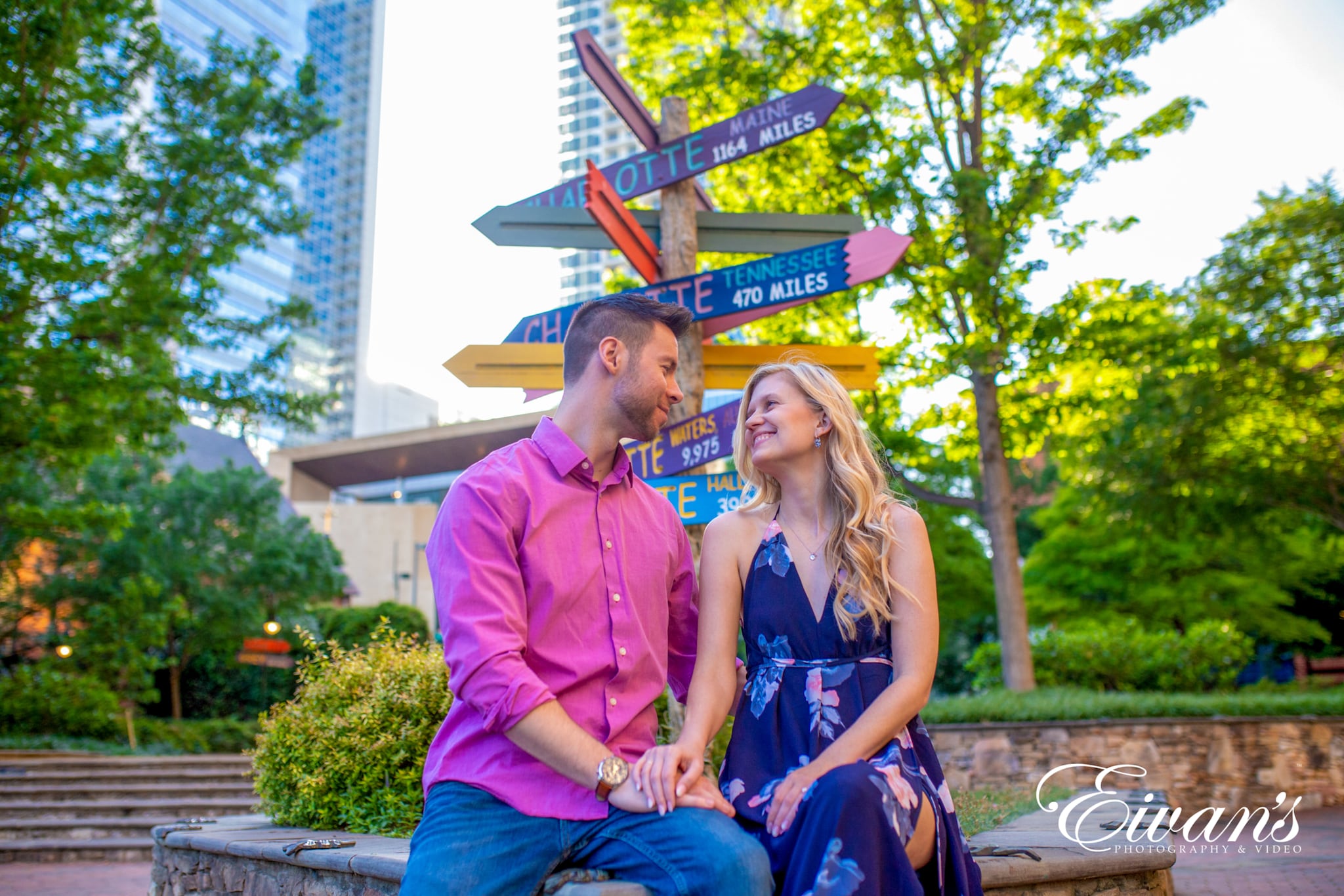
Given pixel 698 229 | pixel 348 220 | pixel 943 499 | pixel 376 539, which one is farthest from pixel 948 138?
pixel 348 220

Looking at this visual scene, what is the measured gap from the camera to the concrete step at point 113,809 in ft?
34.1

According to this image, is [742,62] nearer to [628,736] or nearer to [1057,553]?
[628,736]

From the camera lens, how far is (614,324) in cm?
261

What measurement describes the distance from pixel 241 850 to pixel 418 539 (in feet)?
115

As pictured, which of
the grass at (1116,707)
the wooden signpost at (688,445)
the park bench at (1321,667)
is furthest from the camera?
the park bench at (1321,667)

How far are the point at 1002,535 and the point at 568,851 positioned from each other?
1147 cm

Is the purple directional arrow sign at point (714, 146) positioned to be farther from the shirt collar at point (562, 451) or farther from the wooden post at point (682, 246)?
the shirt collar at point (562, 451)

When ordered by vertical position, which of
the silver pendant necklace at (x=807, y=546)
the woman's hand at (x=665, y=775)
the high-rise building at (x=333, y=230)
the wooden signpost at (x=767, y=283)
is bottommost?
the woman's hand at (x=665, y=775)

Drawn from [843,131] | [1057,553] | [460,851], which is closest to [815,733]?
[460,851]

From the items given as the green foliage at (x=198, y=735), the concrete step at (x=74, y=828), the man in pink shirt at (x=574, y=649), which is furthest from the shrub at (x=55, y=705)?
the man in pink shirt at (x=574, y=649)

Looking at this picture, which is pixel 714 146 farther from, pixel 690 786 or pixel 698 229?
pixel 690 786

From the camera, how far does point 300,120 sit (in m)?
14.4

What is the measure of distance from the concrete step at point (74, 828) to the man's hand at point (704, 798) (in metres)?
9.26

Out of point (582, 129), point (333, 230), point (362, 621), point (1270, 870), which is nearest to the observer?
point (1270, 870)
